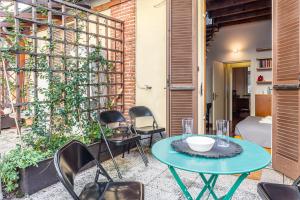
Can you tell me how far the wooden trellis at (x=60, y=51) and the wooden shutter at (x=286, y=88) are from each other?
8.68 feet

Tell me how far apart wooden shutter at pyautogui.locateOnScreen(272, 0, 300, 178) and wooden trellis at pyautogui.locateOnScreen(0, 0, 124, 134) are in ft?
8.68

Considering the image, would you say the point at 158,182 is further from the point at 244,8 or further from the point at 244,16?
the point at 244,16

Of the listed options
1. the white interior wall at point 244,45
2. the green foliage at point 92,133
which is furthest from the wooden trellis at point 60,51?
the white interior wall at point 244,45

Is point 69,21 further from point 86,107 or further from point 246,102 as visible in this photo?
point 246,102

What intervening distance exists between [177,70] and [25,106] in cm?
219

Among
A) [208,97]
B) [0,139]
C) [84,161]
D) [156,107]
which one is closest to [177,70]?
[156,107]

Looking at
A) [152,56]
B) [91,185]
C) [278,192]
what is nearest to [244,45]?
[152,56]

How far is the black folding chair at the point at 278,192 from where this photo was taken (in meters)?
1.39

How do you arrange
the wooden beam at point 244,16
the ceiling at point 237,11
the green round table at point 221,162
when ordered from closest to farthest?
the green round table at point 221,162, the ceiling at point 237,11, the wooden beam at point 244,16

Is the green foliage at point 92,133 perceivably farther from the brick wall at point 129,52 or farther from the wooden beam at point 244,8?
the wooden beam at point 244,8

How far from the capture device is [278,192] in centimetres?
145

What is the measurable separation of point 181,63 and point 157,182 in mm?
1783

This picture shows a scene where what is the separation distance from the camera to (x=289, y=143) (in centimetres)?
254

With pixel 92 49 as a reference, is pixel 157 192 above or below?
below
